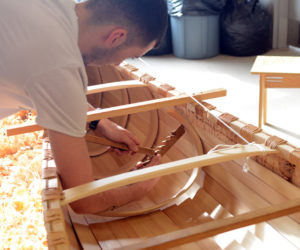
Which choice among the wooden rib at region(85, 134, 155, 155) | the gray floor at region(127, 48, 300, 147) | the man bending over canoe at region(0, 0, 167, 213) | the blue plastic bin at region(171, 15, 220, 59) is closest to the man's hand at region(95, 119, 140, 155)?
the wooden rib at region(85, 134, 155, 155)

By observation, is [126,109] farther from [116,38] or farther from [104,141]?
[116,38]

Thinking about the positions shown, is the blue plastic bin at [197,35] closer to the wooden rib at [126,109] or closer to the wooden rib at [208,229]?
the wooden rib at [126,109]

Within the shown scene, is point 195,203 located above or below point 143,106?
below

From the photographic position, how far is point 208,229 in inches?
48.7

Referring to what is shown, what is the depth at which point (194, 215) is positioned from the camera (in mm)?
1729

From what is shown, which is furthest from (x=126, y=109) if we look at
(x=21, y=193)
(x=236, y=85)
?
(x=236, y=85)

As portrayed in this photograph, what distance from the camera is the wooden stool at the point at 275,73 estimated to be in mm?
2791

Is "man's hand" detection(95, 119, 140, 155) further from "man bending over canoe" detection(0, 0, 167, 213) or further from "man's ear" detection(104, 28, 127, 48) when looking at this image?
"man's ear" detection(104, 28, 127, 48)

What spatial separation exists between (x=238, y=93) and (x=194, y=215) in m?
2.17

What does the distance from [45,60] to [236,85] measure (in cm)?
306

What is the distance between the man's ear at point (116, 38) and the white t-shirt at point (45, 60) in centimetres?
16

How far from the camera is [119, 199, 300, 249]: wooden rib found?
4.00 feet

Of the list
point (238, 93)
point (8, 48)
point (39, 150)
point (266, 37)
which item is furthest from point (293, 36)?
point (8, 48)

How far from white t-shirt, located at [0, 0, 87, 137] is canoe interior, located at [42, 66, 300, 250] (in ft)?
1.20
